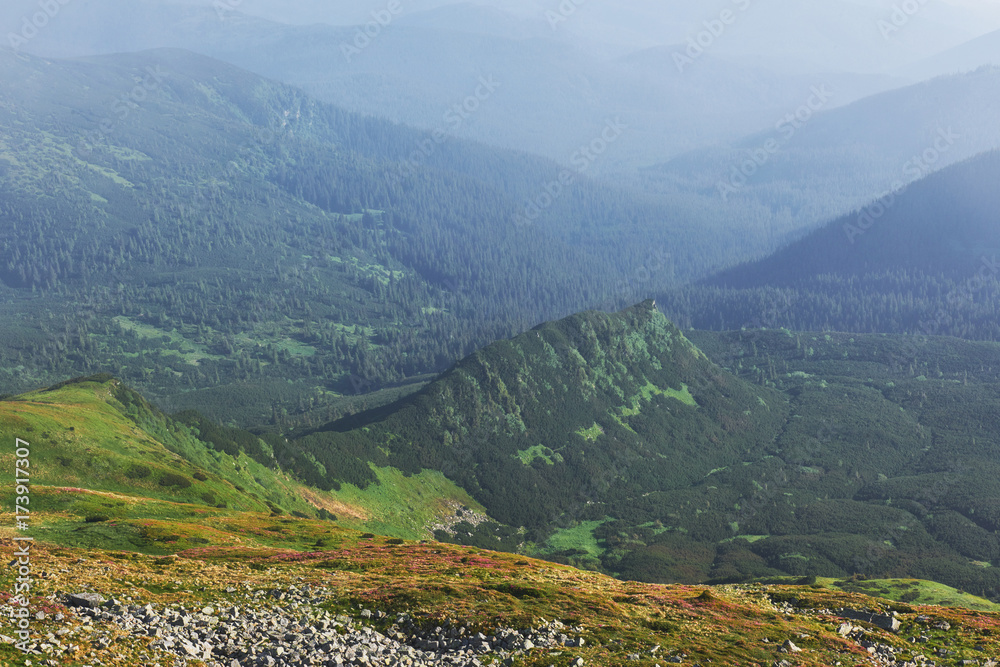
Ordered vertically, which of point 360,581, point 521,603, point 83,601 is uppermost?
point 521,603

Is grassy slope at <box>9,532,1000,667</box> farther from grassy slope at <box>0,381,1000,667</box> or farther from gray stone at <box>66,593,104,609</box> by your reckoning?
gray stone at <box>66,593,104,609</box>

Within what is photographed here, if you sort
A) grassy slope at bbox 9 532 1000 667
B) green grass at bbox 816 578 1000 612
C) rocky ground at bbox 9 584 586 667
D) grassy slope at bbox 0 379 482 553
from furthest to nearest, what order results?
green grass at bbox 816 578 1000 612, grassy slope at bbox 0 379 482 553, grassy slope at bbox 9 532 1000 667, rocky ground at bbox 9 584 586 667

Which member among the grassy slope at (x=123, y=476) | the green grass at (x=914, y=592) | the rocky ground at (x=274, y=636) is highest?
the rocky ground at (x=274, y=636)

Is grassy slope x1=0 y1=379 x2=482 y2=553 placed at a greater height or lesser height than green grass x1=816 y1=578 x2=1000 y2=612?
greater

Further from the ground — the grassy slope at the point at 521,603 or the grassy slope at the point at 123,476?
the grassy slope at the point at 521,603

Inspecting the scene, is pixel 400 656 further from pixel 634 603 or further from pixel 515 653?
pixel 634 603

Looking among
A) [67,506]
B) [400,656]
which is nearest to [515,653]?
[400,656]

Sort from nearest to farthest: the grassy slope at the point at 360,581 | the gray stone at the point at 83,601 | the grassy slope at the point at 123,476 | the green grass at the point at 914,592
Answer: the gray stone at the point at 83,601 < the grassy slope at the point at 360,581 < the grassy slope at the point at 123,476 < the green grass at the point at 914,592

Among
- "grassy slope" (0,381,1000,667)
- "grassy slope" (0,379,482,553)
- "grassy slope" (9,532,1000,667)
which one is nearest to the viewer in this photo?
"grassy slope" (9,532,1000,667)

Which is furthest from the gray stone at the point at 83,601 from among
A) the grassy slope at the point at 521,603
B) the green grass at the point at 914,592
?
the green grass at the point at 914,592

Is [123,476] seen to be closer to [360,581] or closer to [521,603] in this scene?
[360,581]

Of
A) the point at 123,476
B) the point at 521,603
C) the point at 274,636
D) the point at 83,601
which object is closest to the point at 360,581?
the point at 521,603


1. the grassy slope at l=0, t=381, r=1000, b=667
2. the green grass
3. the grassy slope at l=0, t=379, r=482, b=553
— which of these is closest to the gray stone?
the grassy slope at l=0, t=381, r=1000, b=667

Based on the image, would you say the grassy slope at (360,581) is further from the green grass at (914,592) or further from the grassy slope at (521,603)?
the green grass at (914,592)
